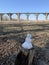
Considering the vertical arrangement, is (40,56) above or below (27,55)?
below

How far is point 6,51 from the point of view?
6.89m

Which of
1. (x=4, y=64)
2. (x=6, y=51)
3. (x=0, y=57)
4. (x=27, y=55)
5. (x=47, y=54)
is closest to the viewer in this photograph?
(x=27, y=55)

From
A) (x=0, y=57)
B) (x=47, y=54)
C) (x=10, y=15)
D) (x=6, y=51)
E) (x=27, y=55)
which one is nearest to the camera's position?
(x=27, y=55)

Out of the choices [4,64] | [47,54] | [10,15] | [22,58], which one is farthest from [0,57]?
[10,15]

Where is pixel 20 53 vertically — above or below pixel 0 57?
above

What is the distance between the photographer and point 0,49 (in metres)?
7.02

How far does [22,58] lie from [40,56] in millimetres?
2026

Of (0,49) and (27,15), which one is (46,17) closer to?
(27,15)

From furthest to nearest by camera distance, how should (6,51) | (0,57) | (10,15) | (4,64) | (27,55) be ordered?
1. (10,15)
2. (6,51)
3. (0,57)
4. (4,64)
5. (27,55)

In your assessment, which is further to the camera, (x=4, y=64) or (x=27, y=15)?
(x=27, y=15)

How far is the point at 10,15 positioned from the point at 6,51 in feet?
101

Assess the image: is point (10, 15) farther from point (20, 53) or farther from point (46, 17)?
point (20, 53)

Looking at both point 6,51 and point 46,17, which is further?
point 46,17

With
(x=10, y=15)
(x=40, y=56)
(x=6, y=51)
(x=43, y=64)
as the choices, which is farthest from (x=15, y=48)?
(x=10, y=15)
